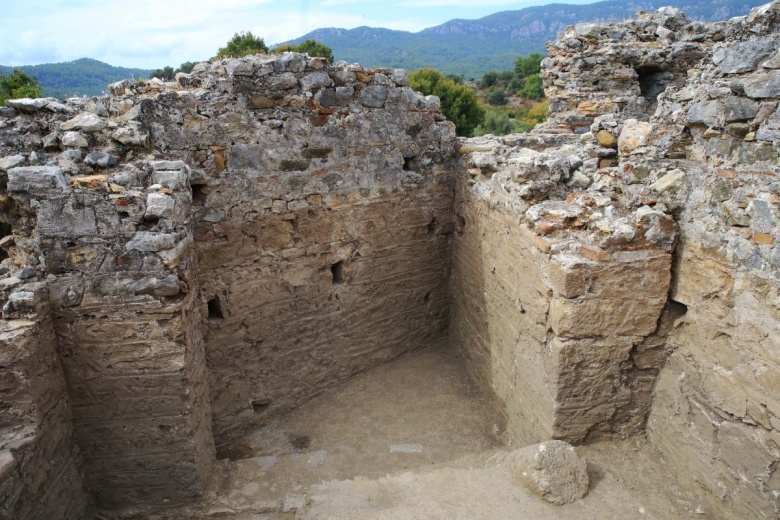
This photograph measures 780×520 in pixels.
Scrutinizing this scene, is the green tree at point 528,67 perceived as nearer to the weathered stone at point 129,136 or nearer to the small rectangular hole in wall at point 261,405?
the small rectangular hole in wall at point 261,405

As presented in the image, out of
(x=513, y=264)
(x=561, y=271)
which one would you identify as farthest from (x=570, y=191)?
(x=561, y=271)

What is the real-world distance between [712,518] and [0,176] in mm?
5548

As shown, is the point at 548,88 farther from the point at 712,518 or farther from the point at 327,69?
the point at 712,518

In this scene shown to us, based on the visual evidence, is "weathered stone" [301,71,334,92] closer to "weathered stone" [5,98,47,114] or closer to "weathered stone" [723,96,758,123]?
"weathered stone" [5,98,47,114]

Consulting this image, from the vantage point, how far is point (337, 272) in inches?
235

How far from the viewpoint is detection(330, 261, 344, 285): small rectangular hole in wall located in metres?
5.91

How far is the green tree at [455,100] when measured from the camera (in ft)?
80.7

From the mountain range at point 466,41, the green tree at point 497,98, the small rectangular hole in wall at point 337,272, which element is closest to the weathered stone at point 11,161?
the small rectangular hole in wall at point 337,272

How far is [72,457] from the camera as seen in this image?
3.89m

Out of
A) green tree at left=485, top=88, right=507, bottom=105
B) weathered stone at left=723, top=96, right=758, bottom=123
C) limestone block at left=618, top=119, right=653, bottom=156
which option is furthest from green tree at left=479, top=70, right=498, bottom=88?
weathered stone at left=723, top=96, right=758, bottom=123

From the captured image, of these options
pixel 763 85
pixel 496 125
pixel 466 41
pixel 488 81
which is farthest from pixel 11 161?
pixel 466 41

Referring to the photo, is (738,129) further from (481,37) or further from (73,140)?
(481,37)

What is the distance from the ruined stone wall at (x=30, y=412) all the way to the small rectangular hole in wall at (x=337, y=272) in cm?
287

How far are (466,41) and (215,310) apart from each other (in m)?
177
